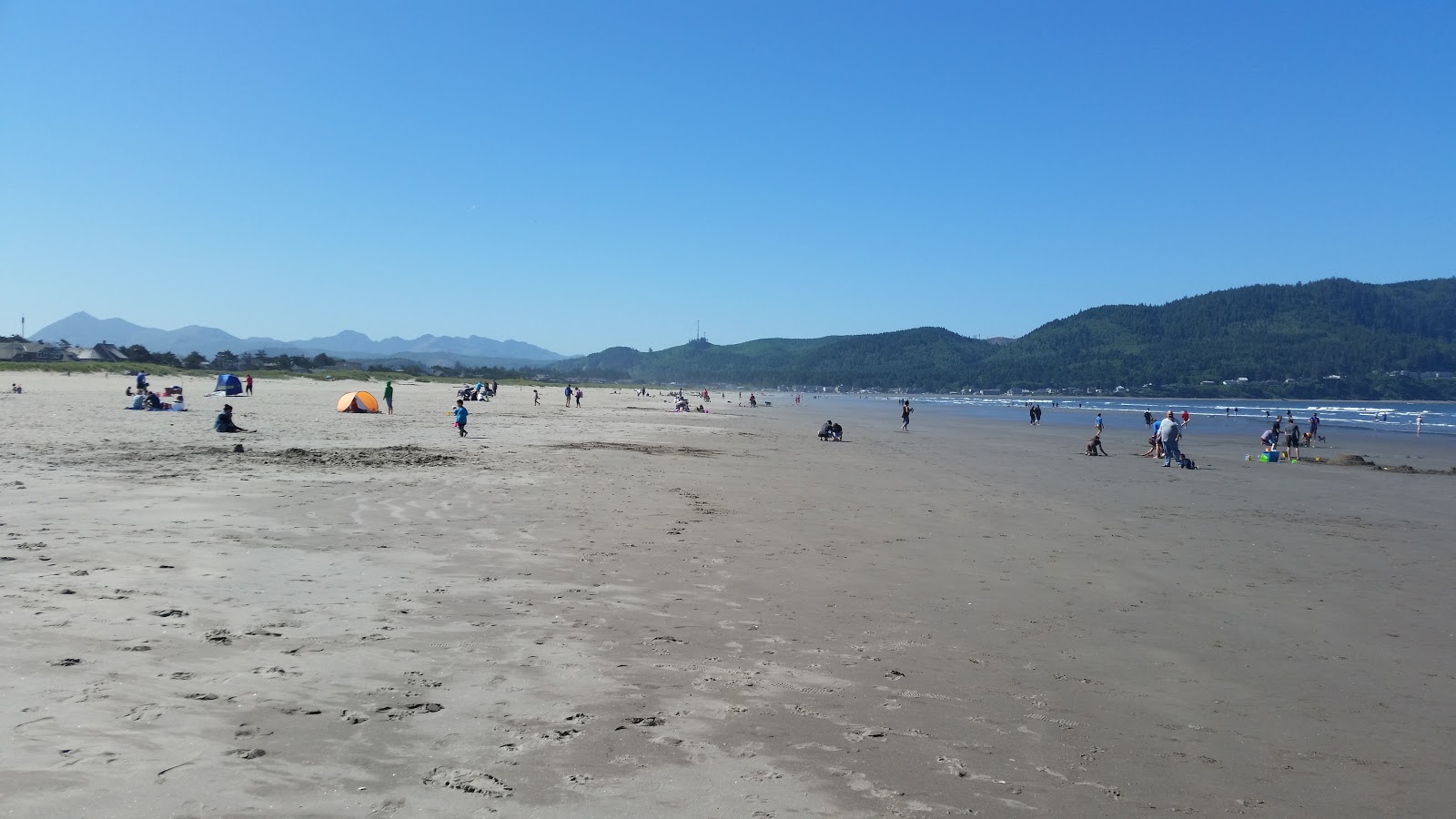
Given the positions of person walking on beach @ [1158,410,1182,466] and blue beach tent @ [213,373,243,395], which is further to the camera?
blue beach tent @ [213,373,243,395]

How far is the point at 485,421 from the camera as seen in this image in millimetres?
34969

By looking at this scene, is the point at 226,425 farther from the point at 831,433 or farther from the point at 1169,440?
the point at 1169,440

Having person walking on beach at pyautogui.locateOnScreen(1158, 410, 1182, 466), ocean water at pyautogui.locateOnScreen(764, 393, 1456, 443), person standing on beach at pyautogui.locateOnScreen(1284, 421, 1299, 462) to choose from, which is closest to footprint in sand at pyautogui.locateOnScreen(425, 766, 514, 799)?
person walking on beach at pyautogui.locateOnScreen(1158, 410, 1182, 466)

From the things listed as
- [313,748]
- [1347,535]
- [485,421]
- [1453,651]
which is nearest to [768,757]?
[313,748]

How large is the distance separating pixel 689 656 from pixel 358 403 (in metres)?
34.6

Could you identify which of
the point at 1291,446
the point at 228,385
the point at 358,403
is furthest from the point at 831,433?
the point at 228,385

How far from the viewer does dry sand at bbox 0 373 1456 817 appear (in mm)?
3916

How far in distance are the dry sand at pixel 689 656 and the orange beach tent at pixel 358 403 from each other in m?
22.8

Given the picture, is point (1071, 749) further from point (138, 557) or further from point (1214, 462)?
A: point (1214, 462)

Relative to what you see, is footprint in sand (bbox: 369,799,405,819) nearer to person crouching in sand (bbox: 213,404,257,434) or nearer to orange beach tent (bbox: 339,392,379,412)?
person crouching in sand (bbox: 213,404,257,434)

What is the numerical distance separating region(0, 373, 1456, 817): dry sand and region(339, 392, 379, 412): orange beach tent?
22.8m

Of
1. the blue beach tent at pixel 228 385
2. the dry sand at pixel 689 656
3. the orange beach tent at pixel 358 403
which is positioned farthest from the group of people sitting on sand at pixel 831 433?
the blue beach tent at pixel 228 385

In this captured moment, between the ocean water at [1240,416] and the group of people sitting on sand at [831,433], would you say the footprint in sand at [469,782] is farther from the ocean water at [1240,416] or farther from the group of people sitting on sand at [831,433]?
the ocean water at [1240,416]

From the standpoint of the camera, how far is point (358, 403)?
3625cm
